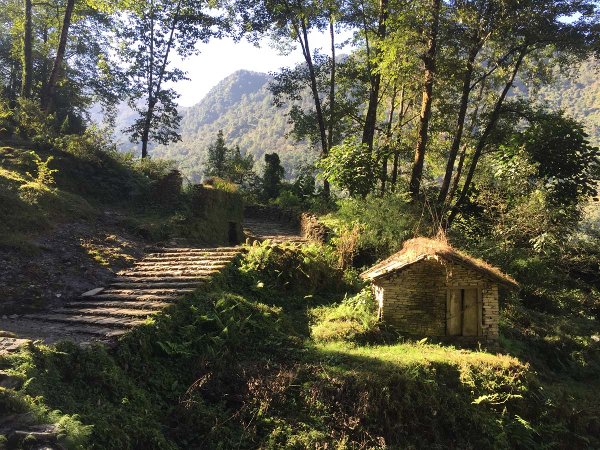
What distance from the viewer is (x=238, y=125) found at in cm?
13688

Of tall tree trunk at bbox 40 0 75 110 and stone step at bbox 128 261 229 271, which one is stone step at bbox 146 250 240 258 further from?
tall tree trunk at bbox 40 0 75 110

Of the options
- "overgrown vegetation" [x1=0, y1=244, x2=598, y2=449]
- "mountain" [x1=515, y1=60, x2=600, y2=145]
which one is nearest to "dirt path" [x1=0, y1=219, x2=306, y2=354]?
"overgrown vegetation" [x1=0, y1=244, x2=598, y2=449]

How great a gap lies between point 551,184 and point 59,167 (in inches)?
680

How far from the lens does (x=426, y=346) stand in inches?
370

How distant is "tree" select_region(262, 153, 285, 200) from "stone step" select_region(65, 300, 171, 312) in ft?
64.5

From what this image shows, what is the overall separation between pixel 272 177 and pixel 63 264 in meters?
19.6

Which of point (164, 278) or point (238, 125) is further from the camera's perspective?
point (238, 125)

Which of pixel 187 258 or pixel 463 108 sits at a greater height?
pixel 463 108

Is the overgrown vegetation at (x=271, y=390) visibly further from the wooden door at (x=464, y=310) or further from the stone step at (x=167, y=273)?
the wooden door at (x=464, y=310)

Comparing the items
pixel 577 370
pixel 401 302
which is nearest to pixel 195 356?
pixel 401 302

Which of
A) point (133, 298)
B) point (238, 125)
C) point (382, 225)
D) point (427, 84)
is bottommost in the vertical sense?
point (133, 298)

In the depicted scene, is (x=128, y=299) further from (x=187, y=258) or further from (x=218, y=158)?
(x=218, y=158)

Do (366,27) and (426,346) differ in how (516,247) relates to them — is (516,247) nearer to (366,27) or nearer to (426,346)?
(426,346)

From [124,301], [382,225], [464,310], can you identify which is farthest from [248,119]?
[124,301]
